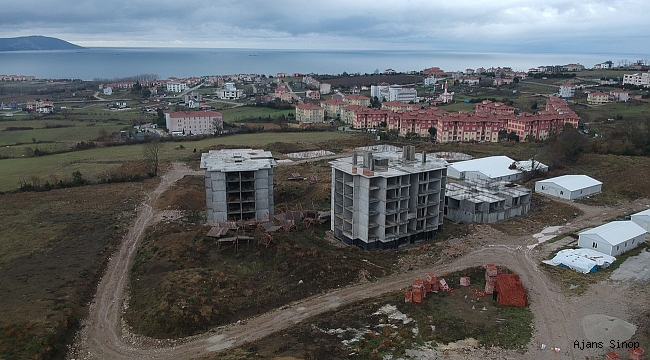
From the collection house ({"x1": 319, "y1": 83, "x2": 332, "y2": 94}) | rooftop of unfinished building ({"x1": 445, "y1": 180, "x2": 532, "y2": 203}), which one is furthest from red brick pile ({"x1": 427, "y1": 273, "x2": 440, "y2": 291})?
house ({"x1": 319, "y1": 83, "x2": 332, "y2": 94})

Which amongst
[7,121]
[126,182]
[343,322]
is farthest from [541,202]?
[7,121]

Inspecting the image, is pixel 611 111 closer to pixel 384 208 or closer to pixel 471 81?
pixel 471 81

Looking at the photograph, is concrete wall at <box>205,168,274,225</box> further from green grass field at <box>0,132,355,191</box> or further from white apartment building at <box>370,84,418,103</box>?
white apartment building at <box>370,84,418,103</box>

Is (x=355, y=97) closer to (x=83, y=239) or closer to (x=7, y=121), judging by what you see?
(x=7, y=121)

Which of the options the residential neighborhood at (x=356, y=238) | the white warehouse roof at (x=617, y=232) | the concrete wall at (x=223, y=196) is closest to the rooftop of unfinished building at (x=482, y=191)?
the residential neighborhood at (x=356, y=238)

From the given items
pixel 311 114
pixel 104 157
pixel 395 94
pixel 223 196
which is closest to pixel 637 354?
pixel 223 196

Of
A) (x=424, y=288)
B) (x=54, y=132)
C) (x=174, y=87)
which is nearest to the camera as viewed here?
(x=424, y=288)
